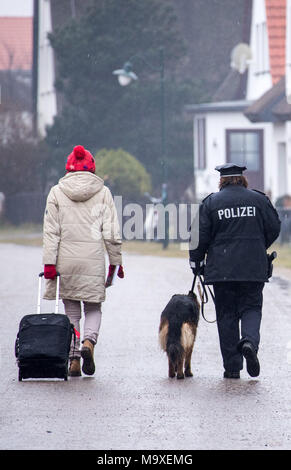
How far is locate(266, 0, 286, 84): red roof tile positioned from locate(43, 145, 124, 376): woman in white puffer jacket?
90.2 feet

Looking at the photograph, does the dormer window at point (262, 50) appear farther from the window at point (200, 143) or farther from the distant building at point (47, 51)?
the distant building at point (47, 51)

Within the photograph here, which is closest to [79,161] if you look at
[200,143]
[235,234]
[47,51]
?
[235,234]

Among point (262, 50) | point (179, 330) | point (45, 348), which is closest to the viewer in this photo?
point (45, 348)

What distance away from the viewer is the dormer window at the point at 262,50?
3819 centimetres

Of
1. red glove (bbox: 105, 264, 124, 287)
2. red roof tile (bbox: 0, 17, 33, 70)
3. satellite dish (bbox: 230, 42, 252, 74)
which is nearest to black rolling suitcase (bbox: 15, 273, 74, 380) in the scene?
red glove (bbox: 105, 264, 124, 287)

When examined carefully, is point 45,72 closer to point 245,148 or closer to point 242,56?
point 242,56

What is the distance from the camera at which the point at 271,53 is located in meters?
37.2

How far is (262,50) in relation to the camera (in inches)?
1522

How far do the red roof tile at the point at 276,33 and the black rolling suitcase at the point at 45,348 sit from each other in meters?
28.3

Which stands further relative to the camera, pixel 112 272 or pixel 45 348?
pixel 112 272

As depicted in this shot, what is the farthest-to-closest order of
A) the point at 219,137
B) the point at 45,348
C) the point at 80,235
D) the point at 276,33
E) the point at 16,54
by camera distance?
the point at 16,54 → the point at 219,137 → the point at 276,33 → the point at 80,235 → the point at 45,348

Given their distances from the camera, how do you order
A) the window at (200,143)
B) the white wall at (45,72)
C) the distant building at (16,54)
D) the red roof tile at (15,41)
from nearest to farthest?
the window at (200,143)
the white wall at (45,72)
the distant building at (16,54)
the red roof tile at (15,41)

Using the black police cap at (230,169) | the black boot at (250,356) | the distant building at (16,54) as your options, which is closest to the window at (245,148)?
the black police cap at (230,169)

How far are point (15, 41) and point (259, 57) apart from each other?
4468 centimetres
